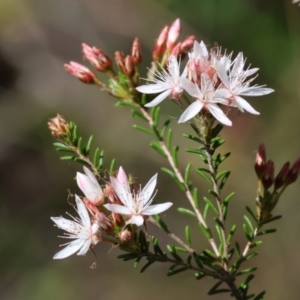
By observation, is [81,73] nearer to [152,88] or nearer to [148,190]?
[152,88]

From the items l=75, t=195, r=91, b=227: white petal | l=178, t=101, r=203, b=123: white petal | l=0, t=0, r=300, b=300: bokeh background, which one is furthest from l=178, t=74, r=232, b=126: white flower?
l=0, t=0, r=300, b=300: bokeh background

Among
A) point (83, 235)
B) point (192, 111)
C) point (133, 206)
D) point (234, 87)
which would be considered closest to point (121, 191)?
point (133, 206)

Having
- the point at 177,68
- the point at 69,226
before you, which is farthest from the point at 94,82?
the point at 69,226

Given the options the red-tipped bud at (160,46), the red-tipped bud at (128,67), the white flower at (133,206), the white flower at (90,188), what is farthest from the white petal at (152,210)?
the red-tipped bud at (160,46)

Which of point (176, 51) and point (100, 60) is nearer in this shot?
point (176, 51)

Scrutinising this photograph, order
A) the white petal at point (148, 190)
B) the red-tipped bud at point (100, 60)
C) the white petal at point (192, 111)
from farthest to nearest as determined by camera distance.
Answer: the red-tipped bud at point (100, 60) < the white petal at point (148, 190) < the white petal at point (192, 111)

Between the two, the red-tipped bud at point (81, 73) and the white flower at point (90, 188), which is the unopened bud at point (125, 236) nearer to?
the white flower at point (90, 188)

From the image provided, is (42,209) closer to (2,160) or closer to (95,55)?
(2,160)
